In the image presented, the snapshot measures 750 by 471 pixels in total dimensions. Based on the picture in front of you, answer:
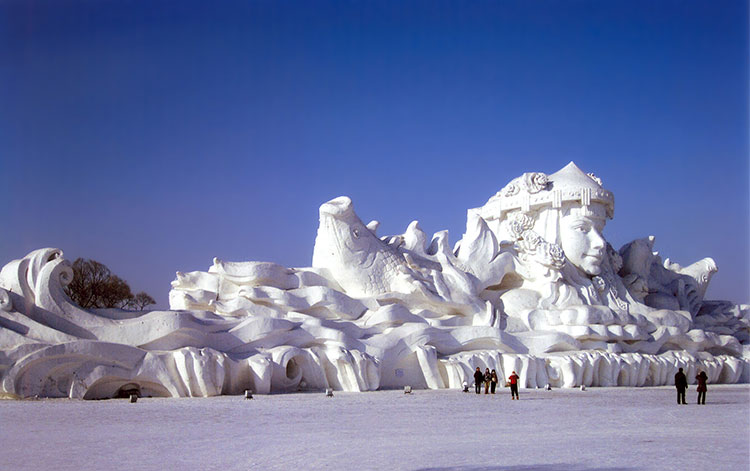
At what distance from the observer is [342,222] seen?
1459 centimetres

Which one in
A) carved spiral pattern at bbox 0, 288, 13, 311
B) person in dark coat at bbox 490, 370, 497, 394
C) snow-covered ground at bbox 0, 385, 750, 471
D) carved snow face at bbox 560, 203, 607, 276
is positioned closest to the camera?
snow-covered ground at bbox 0, 385, 750, 471

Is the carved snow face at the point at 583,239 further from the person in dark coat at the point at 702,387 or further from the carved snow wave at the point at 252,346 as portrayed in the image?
the person in dark coat at the point at 702,387

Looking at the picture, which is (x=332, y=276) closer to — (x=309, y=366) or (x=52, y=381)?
(x=309, y=366)

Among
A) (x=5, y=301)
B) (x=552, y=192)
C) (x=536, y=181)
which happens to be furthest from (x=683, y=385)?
(x=5, y=301)

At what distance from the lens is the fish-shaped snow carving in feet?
47.7

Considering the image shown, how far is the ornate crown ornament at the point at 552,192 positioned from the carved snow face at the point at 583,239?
9.7 inches

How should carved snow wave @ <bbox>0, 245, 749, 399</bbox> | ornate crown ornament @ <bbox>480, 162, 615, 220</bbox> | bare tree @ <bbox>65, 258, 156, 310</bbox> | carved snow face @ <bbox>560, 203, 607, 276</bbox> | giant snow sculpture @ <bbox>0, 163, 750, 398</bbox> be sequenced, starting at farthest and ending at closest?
bare tree @ <bbox>65, 258, 156, 310</bbox> → ornate crown ornament @ <bbox>480, 162, 615, 220</bbox> → carved snow face @ <bbox>560, 203, 607, 276</bbox> → giant snow sculpture @ <bbox>0, 163, 750, 398</bbox> → carved snow wave @ <bbox>0, 245, 749, 399</bbox>

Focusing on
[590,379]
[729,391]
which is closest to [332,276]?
[590,379]

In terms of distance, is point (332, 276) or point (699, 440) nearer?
point (699, 440)

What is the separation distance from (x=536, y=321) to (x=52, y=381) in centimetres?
850

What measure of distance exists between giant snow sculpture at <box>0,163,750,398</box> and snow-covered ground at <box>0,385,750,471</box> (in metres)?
0.75

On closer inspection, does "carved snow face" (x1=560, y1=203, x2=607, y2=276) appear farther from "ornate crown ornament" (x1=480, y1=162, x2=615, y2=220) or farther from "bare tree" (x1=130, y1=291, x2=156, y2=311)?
"bare tree" (x1=130, y1=291, x2=156, y2=311)

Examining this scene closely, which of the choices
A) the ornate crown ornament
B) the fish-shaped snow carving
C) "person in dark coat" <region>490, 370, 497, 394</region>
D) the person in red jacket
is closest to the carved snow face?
the ornate crown ornament

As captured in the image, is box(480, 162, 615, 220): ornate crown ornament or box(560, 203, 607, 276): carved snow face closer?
box(560, 203, 607, 276): carved snow face
